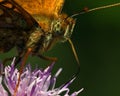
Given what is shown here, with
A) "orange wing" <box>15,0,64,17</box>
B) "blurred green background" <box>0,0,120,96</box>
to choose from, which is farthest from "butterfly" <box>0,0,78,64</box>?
"blurred green background" <box>0,0,120,96</box>

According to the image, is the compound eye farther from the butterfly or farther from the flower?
the flower

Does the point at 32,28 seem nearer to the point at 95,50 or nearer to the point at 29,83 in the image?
the point at 29,83

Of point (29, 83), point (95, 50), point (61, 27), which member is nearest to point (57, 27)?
point (61, 27)

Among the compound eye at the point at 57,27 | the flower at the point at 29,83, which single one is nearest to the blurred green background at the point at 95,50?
the flower at the point at 29,83

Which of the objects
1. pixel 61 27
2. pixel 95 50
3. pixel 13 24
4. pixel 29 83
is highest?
pixel 13 24

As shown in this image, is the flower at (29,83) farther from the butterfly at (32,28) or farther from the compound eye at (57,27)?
the compound eye at (57,27)
